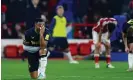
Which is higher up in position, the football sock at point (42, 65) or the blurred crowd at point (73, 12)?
the blurred crowd at point (73, 12)

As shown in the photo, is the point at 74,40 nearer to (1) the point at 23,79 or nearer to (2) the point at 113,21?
(2) the point at 113,21

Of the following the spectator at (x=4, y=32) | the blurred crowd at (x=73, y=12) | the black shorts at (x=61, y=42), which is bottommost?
the black shorts at (x=61, y=42)

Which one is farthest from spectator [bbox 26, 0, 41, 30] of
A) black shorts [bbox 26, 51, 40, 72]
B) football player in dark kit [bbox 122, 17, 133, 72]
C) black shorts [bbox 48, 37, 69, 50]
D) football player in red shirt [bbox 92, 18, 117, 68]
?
black shorts [bbox 26, 51, 40, 72]

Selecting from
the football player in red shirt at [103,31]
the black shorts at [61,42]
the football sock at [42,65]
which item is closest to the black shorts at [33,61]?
the football sock at [42,65]

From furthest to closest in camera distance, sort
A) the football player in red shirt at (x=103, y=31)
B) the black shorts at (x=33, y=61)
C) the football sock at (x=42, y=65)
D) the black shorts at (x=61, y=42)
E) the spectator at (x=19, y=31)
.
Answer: the spectator at (x=19, y=31), the black shorts at (x=61, y=42), the football player in red shirt at (x=103, y=31), the black shorts at (x=33, y=61), the football sock at (x=42, y=65)

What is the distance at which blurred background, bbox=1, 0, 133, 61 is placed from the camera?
935 inches

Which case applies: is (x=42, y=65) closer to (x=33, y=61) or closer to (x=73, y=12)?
(x=33, y=61)

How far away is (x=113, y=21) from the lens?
17219mm

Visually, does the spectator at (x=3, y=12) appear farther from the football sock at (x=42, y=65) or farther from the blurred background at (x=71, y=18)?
the football sock at (x=42, y=65)

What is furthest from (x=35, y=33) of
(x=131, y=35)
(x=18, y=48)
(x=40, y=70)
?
(x=18, y=48)

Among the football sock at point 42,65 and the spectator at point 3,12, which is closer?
the football sock at point 42,65

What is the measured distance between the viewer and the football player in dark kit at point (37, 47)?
12846 millimetres

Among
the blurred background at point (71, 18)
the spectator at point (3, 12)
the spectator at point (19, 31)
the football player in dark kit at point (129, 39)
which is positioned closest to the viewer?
the football player in dark kit at point (129, 39)

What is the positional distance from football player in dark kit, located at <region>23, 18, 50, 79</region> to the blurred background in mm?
9335
